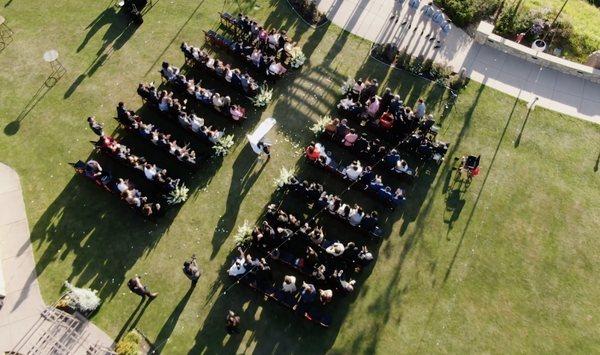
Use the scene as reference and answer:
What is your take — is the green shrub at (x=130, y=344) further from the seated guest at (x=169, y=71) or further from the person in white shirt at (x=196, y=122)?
the seated guest at (x=169, y=71)

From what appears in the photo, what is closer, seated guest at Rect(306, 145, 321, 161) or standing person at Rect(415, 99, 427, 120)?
seated guest at Rect(306, 145, 321, 161)

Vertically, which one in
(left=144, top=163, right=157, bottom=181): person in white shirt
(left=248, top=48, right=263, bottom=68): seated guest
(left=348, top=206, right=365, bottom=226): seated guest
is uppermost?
(left=248, top=48, right=263, bottom=68): seated guest

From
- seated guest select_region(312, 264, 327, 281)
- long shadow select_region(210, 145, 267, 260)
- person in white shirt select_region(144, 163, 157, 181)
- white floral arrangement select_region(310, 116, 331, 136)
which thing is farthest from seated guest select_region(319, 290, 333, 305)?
person in white shirt select_region(144, 163, 157, 181)

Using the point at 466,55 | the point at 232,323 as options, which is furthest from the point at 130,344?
the point at 466,55

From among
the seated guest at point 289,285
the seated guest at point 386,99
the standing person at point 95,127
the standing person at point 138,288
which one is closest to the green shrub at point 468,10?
the seated guest at point 386,99

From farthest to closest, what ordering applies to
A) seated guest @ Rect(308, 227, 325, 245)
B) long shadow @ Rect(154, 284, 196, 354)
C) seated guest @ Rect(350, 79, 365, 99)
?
seated guest @ Rect(350, 79, 365, 99)
seated guest @ Rect(308, 227, 325, 245)
long shadow @ Rect(154, 284, 196, 354)

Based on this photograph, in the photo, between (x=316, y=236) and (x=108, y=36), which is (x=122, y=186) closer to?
(x=316, y=236)

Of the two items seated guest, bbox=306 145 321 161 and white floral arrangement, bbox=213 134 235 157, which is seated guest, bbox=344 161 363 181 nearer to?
seated guest, bbox=306 145 321 161
